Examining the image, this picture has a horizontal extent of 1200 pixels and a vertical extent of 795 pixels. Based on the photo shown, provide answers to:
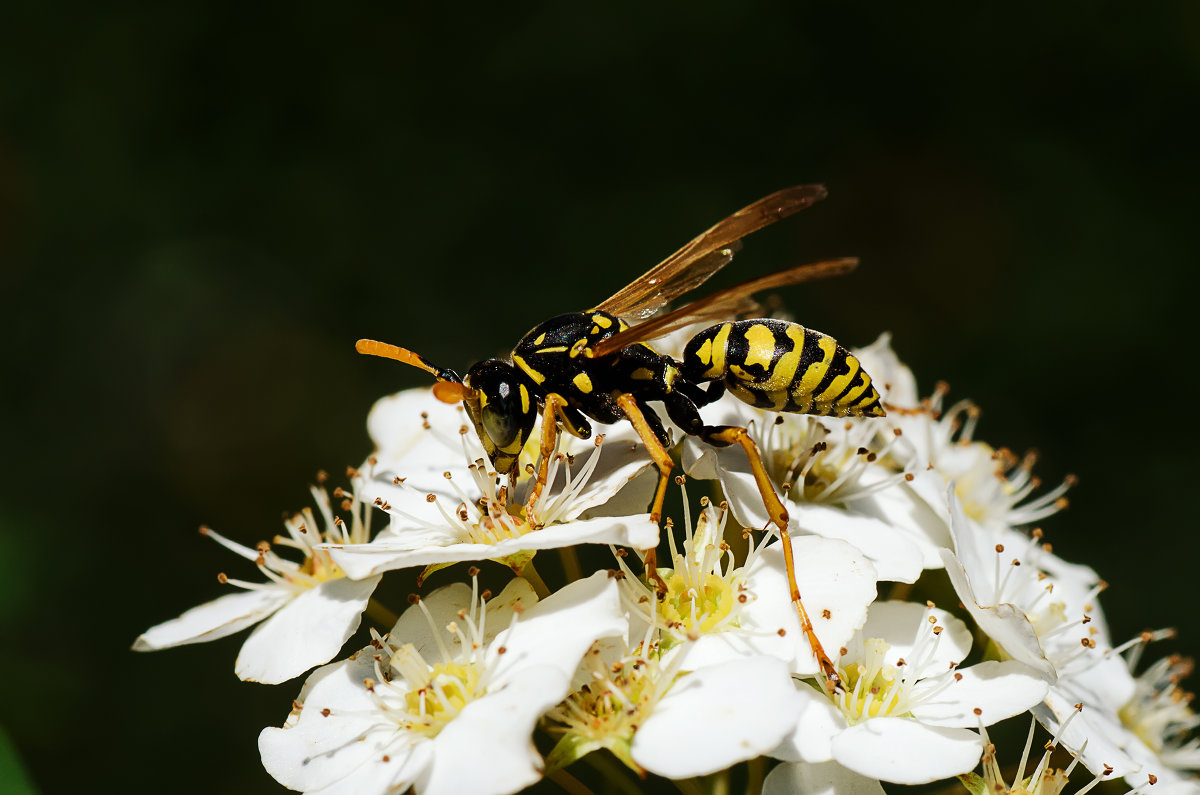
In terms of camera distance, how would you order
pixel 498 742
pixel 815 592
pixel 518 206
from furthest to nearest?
pixel 518 206 → pixel 815 592 → pixel 498 742

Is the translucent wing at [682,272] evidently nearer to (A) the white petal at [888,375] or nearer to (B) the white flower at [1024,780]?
(A) the white petal at [888,375]

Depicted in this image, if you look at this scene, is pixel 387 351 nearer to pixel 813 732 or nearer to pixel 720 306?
pixel 720 306

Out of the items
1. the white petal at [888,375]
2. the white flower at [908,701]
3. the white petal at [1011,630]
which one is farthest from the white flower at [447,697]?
the white petal at [888,375]

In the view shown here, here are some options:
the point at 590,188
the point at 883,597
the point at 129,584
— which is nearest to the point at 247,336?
the point at 129,584

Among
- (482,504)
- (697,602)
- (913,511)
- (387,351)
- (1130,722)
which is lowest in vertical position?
(1130,722)

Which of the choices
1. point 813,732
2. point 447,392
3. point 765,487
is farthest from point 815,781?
point 447,392

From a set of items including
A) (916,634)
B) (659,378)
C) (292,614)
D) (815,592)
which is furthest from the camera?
(659,378)

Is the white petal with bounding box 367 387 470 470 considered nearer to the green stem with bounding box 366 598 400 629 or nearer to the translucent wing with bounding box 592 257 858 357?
the green stem with bounding box 366 598 400 629
